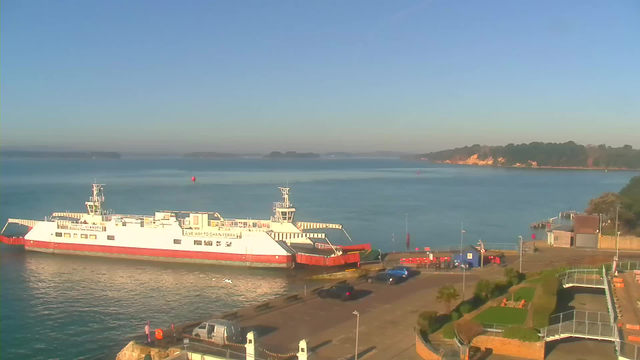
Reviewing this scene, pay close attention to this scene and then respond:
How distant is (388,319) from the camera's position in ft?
67.4

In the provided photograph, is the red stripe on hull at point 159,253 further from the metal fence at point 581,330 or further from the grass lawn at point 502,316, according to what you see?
the metal fence at point 581,330

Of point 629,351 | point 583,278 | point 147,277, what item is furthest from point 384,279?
point 147,277

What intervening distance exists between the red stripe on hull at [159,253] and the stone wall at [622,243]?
69.6 feet

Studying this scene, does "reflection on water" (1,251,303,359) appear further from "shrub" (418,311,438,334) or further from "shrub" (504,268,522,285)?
"shrub" (504,268,522,285)

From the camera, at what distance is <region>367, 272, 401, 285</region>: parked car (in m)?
26.5

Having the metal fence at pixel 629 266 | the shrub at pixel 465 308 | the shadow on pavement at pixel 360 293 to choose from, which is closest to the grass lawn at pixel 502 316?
the shrub at pixel 465 308

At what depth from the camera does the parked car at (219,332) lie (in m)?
18.0

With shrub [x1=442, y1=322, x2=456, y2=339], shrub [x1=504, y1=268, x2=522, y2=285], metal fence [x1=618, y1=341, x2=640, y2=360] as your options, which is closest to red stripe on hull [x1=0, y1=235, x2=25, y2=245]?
shrub [x1=504, y1=268, x2=522, y2=285]

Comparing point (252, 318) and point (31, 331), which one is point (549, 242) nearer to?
point (252, 318)

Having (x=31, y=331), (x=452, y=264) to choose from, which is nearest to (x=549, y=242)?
(x=452, y=264)

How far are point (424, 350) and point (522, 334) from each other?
3050mm

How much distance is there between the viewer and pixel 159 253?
38.5 m

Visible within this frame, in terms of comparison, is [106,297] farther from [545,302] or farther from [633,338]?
Answer: [633,338]

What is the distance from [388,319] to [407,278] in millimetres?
7366
